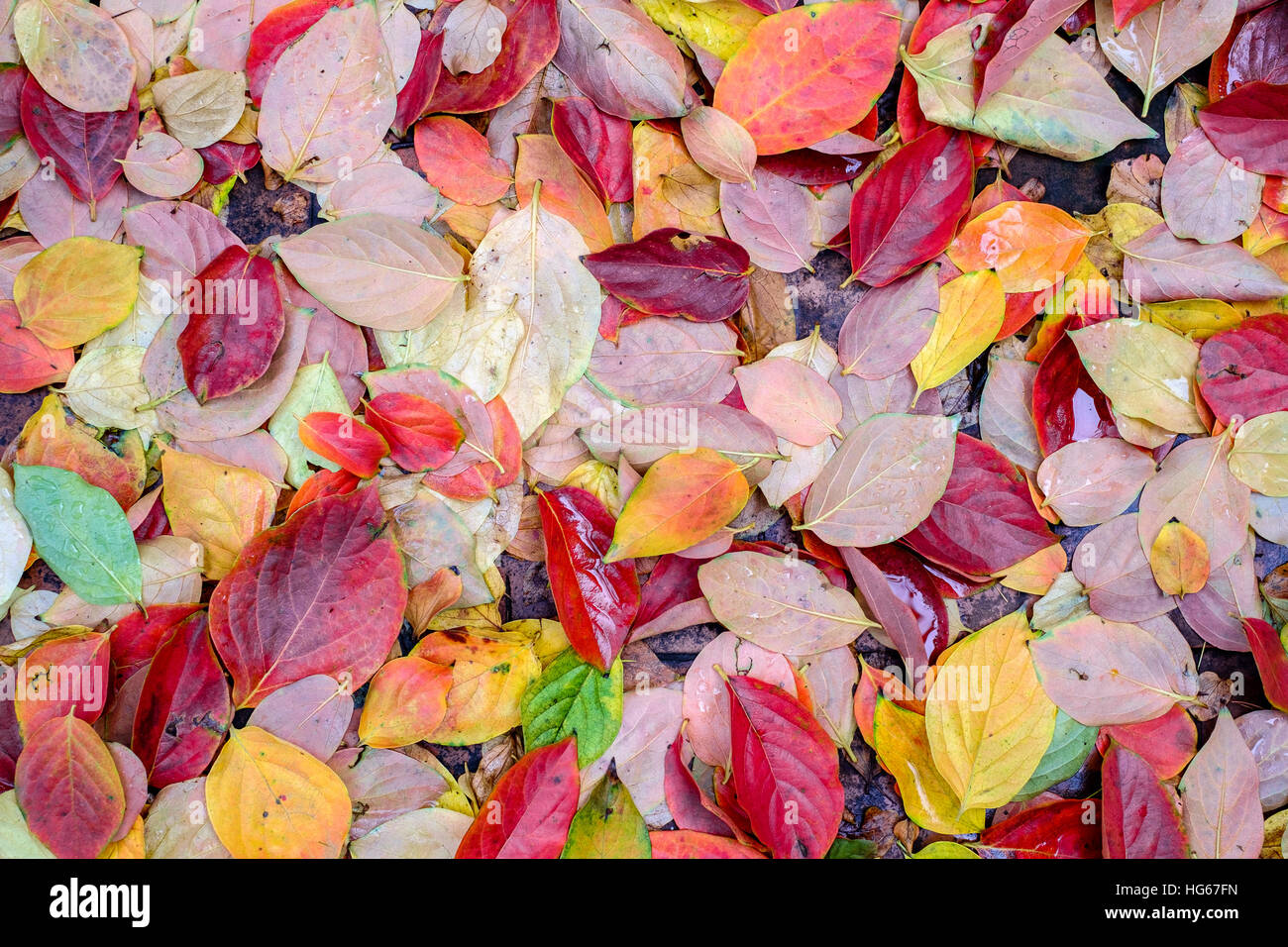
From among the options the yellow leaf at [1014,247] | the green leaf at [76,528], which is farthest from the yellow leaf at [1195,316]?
the green leaf at [76,528]

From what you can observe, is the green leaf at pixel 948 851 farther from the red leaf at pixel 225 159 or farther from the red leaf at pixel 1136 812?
the red leaf at pixel 225 159

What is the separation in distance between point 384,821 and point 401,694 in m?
0.11

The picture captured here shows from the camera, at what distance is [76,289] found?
0.70 m

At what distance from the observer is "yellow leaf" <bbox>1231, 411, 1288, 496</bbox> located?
0.74m

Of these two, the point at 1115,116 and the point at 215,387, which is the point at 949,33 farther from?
the point at 215,387

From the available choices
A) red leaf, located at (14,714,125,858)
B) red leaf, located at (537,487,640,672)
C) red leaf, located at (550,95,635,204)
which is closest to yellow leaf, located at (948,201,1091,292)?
red leaf, located at (550,95,635,204)

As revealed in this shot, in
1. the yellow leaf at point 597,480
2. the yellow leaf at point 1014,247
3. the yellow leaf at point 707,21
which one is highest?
the yellow leaf at point 707,21

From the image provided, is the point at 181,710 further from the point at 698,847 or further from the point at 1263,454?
the point at 1263,454

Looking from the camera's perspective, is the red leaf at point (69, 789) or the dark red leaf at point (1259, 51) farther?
the dark red leaf at point (1259, 51)

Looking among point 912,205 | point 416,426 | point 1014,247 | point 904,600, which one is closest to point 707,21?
point 912,205

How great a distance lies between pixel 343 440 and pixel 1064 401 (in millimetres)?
673

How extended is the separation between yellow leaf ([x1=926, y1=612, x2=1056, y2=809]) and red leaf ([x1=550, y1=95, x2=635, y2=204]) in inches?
21.7

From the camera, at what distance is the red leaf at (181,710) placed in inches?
26.5

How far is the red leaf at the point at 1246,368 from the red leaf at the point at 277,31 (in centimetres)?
87
